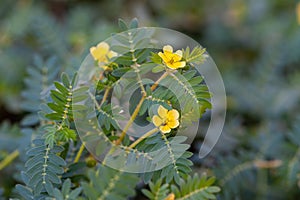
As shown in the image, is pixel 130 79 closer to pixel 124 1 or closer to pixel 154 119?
pixel 154 119

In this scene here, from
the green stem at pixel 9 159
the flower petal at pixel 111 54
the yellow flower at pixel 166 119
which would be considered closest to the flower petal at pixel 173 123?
→ the yellow flower at pixel 166 119

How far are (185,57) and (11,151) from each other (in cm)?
57

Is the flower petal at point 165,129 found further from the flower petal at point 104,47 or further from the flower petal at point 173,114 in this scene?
the flower petal at point 104,47

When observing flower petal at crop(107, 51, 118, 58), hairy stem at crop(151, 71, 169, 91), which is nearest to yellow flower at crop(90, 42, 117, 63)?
flower petal at crop(107, 51, 118, 58)

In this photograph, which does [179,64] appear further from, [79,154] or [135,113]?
[79,154]

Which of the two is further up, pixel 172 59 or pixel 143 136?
pixel 172 59

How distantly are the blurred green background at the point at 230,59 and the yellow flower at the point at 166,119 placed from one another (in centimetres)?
33

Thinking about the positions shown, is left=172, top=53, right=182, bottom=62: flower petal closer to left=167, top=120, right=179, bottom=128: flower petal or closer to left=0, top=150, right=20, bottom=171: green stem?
left=167, top=120, right=179, bottom=128: flower petal

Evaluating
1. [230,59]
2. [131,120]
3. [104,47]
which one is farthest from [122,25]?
[230,59]

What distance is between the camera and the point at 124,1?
197 centimetres

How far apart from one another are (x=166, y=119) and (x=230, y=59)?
1.17m

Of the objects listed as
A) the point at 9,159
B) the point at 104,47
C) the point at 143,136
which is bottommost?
the point at 9,159

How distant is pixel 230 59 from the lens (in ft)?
6.00

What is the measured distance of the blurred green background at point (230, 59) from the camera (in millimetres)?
1135
